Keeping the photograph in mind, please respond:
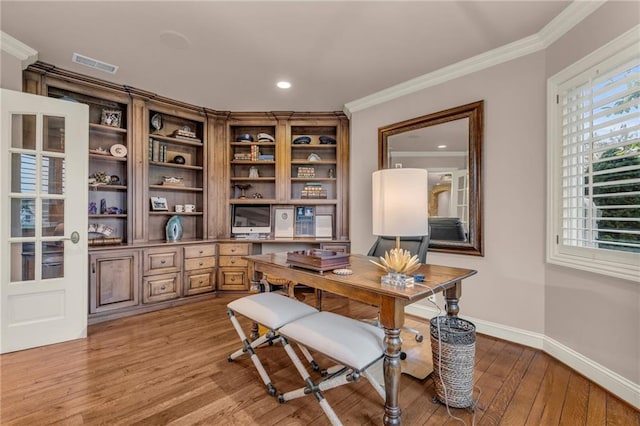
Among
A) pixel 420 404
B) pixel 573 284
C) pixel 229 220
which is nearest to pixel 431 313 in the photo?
pixel 573 284

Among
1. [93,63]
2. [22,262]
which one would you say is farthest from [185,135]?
[22,262]

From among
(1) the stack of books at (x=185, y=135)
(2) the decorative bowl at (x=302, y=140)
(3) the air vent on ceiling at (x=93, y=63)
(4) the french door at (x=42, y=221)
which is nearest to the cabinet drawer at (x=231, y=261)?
(4) the french door at (x=42, y=221)

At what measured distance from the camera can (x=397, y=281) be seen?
154cm

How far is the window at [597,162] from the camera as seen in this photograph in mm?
1764

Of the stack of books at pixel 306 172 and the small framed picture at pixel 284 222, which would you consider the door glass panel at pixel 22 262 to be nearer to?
the small framed picture at pixel 284 222

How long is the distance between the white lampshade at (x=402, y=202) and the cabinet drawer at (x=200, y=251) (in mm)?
2817

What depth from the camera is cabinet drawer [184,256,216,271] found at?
12.0 ft

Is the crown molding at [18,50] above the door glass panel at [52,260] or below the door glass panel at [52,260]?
above

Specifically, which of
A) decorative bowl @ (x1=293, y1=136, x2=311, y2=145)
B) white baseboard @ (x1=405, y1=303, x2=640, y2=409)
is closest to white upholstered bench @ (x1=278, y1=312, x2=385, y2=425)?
white baseboard @ (x1=405, y1=303, x2=640, y2=409)

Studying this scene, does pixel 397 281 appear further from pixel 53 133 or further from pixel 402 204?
pixel 53 133

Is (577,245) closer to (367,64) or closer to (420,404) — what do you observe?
(420,404)

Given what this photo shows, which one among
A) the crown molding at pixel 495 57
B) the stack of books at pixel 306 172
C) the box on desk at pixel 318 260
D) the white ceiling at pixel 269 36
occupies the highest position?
the white ceiling at pixel 269 36

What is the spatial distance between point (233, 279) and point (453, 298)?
2.92m

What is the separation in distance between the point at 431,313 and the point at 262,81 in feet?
10.0
